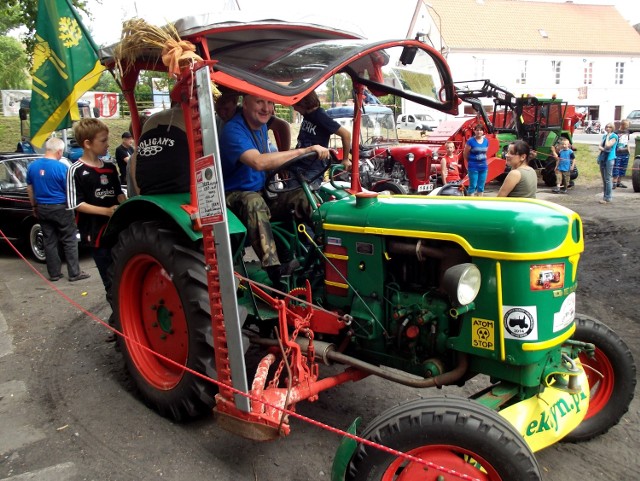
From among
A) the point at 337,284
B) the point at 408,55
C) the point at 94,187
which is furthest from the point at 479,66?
the point at 337,284

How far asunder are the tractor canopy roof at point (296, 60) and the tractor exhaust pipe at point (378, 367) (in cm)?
136

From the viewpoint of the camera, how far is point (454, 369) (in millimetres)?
2682

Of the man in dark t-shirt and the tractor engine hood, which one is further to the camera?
the man in dark t-shirt

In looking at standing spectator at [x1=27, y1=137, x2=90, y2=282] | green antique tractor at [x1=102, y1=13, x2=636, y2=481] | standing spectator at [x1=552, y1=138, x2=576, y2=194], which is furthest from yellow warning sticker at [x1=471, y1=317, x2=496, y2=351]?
standing spectator at [x1=552, y1=138, x2=576, y2=194]

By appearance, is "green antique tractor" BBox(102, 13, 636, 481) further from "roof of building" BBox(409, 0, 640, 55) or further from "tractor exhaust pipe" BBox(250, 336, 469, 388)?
"roof of building" BBox(409, 0, 640, 55)

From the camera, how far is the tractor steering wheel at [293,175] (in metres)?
3.13

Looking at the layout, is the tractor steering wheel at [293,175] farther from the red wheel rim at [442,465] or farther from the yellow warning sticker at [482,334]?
the red wheel rim at [442,465]

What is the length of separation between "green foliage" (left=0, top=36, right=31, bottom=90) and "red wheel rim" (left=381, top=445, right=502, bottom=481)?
34669 mm

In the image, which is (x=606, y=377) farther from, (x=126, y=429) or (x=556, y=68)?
(x=556, y=68)

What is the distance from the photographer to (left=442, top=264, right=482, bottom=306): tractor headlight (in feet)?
7.59

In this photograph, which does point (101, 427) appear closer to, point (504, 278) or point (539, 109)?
point (504, 278)

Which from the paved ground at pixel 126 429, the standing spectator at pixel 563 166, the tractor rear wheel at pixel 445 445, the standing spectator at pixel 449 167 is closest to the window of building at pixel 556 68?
the standing spectator at pixel 563 166

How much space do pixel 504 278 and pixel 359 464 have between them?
1039mm

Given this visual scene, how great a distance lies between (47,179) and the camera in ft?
20.5
